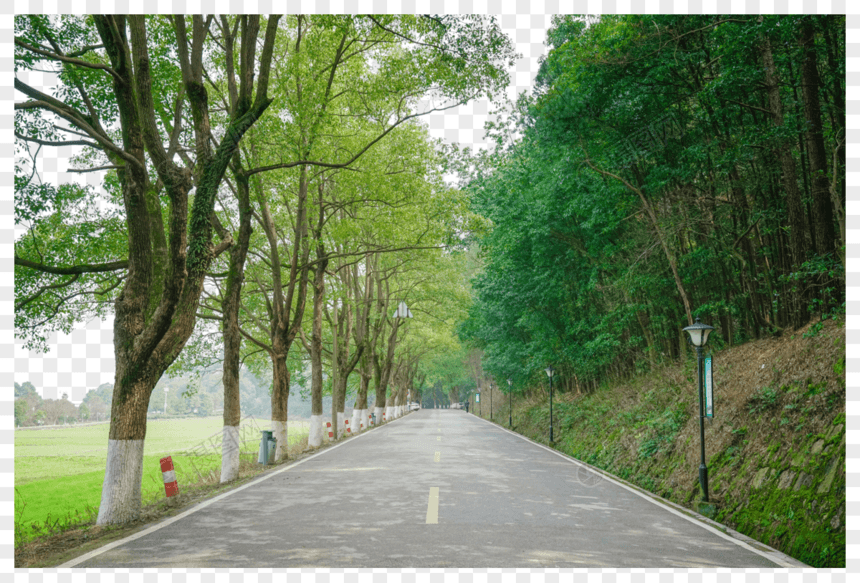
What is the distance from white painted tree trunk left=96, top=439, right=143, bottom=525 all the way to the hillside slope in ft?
26.5

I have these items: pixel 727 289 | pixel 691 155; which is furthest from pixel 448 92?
pixel 727 289

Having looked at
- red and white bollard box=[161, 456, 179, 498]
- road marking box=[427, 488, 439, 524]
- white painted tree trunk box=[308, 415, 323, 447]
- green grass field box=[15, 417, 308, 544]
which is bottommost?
green grass field box=[15, 417, 308, 544]

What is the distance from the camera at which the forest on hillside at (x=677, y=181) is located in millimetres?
9430

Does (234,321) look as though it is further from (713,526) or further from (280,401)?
(713,526)

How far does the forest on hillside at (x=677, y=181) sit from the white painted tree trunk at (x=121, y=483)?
1099 centimetres

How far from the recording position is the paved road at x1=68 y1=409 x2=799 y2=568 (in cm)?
520

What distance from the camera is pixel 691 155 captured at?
12258mm

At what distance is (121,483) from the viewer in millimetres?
7176

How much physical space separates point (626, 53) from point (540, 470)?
9619 millimetres

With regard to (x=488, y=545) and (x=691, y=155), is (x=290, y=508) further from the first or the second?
(x=691, y=155)

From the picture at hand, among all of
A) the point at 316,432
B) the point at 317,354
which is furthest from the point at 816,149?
the point at 316,432

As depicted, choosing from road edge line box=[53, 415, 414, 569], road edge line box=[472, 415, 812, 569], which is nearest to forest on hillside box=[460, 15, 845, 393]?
road edge line box=[472, 415, 812, 569]

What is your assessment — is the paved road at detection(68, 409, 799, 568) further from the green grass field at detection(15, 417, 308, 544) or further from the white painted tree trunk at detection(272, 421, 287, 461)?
the white painted tree trunk at detection(272, 421, 287, 461)

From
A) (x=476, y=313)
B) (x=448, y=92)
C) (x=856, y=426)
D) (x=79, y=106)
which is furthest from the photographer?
(x=476, y=313)
